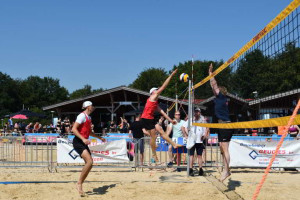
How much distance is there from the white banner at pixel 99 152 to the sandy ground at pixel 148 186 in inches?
20.7

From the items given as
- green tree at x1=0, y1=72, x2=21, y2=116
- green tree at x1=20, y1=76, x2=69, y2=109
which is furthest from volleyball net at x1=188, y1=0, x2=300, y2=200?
green tree at x1=20, y1=76, x2=69, y2=109

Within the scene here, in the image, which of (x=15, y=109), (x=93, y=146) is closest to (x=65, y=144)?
(x=93, y=146)

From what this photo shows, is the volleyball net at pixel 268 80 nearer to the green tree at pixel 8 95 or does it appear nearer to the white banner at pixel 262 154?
the white banner at pixel 262 154

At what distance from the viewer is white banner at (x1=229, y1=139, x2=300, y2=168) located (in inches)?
346

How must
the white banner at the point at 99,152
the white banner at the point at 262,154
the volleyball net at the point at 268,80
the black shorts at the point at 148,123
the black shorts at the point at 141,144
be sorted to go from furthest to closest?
the black shorts at the point at 141,144 → the white banner at the point at 99,152 → the white banner at the point at 262,154 → the black shorts at the point at 148,123 → the volleyball net at the point at 268,80

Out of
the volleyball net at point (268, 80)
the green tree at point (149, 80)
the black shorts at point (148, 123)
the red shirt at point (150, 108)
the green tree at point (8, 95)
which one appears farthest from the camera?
the green tree at point (8, 95)

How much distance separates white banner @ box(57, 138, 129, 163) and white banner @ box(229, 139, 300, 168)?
3.05 metres

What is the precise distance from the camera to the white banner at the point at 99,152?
9.07 meters

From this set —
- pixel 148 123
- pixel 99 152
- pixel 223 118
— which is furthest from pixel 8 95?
pixel 223 118

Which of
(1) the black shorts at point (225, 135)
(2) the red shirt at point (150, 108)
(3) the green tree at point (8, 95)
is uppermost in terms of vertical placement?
(3) the green tree at point (8, 95)

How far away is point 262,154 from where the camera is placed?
889 centimetres

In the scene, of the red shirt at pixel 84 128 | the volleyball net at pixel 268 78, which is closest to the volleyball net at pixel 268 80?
the volleyball net at pixel 268 78

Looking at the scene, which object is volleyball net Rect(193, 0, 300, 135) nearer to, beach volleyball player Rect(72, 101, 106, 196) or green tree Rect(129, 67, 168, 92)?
beach volleyball player Rect(72, 101, 106, 196)

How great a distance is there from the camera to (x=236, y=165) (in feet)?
29.2
